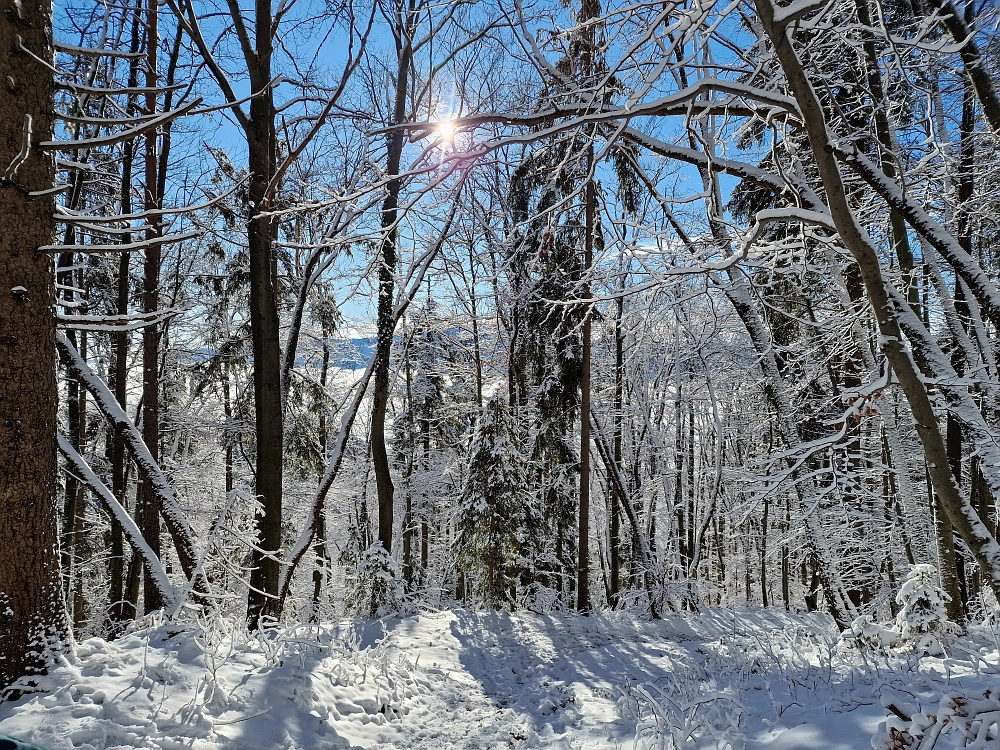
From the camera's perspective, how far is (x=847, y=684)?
4.17 metres

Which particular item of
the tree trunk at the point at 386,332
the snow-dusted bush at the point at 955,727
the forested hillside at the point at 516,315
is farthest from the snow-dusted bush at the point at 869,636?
the tree trunk at the point at 386,332

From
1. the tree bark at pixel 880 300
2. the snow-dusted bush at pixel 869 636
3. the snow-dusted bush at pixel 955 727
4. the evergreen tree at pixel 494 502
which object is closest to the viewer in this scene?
the snow-dusted bush at pixel 955 727

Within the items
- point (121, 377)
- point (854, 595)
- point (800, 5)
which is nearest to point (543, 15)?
point (800, 5)

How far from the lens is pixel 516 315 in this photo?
1395cm

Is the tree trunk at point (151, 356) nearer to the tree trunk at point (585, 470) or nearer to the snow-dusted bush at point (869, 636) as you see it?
the tree trunk at point (585, 470)

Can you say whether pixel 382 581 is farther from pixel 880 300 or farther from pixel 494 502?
pixel 880 300

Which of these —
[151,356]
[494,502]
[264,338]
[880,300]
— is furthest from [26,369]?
[494,502]

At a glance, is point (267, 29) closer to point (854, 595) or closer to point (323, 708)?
point (323, 708)

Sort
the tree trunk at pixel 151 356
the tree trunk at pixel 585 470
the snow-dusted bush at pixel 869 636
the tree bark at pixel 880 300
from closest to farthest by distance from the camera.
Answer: the tree bark at pixel 880 300, the snow-dusted bush at pixel 869 636, the tree trunk at pixel 151 356, the tree trunk at pixel 585 470

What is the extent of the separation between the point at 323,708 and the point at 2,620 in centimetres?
249

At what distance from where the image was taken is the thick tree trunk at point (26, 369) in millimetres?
3471

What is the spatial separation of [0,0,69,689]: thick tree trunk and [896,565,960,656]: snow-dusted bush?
6297 millimetres

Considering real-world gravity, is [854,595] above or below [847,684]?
below

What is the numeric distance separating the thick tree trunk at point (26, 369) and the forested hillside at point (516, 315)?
0.8 inches
